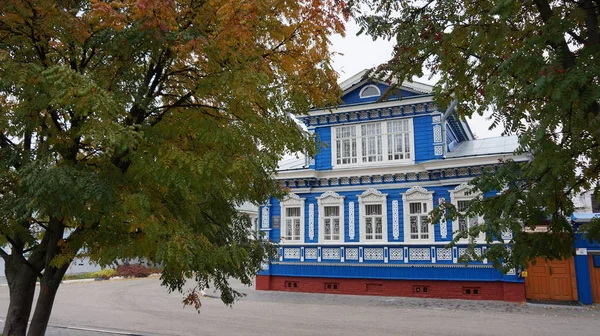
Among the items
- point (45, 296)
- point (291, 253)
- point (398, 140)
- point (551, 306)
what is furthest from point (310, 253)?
point (45, 296)

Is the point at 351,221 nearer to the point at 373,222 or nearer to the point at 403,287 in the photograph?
the point at 373,222

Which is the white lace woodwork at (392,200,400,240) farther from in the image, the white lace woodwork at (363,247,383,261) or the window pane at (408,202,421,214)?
the white lace woodwork at (363,247,383,261)

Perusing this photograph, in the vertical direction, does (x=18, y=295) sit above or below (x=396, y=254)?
below

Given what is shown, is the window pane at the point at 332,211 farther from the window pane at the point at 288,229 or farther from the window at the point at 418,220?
the window at the point at 418,220

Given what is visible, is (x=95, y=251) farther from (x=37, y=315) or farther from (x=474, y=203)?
(x=474, y=203)

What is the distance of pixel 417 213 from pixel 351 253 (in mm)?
3304

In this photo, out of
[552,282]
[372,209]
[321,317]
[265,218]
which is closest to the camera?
[321,317]

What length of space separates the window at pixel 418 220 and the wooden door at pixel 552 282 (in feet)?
13.2

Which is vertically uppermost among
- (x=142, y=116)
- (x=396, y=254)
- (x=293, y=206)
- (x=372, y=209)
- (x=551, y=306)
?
(x=293, y=206)

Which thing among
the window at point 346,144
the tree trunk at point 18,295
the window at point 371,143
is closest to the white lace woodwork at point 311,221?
the window at point 346,144

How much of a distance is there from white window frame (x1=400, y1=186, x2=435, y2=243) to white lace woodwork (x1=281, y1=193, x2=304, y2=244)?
4721 mm

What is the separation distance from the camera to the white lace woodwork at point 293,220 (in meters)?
21.2

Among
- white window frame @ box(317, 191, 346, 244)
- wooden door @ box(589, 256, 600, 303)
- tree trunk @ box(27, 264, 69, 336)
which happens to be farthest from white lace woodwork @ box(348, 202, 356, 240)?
tree trunk @ box(27, 264, 69, 336)

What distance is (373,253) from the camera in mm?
19578
